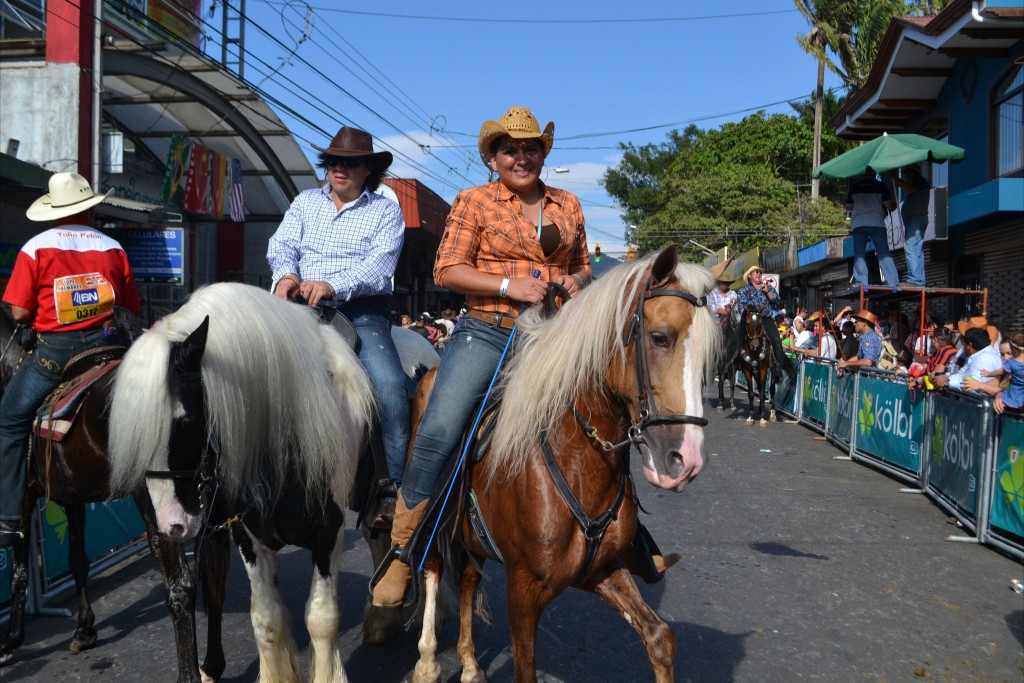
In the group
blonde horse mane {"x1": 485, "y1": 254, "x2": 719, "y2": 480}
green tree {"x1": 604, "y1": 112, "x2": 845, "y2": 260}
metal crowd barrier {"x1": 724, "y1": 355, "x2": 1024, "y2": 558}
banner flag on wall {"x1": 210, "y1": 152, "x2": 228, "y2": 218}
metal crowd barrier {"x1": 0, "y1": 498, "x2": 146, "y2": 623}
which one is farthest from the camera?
green tree {"x1": 604, "y1": 112, "x2": 845, "y2": 260}

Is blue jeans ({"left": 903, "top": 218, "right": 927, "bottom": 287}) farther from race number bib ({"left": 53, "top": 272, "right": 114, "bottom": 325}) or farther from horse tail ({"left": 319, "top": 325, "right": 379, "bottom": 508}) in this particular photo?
race number bib ({"left": 53, "top": 272, "right": 114, "bottom": 325})

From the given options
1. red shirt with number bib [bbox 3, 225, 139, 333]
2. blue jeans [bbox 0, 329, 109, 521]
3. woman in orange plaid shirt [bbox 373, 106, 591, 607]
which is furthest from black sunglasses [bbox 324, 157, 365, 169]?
blue jeans [bbox 0, 329, 109, 521]

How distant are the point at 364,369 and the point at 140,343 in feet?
3.75

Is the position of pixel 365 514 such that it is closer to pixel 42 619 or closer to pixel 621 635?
pixel 621 635

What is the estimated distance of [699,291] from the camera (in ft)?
9.06

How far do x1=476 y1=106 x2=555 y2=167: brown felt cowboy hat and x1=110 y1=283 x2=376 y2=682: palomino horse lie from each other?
1.14 meters

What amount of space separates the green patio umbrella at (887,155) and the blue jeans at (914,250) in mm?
967

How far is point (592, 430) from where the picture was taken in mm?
3004

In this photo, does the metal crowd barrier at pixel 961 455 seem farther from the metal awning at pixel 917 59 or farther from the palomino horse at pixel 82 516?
the metal awning at pixel 917 59

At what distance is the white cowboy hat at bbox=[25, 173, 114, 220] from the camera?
4.48m

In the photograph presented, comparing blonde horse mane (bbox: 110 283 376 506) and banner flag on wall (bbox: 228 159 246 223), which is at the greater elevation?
banner flag on wall (bbox: 228 159 246 223)

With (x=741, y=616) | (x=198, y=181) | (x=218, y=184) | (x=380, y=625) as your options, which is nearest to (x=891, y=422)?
(x=741, y=616)

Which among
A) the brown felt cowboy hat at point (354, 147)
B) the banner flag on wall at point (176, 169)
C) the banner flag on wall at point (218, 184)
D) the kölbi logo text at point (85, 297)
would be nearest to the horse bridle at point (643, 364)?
the brown felt cowboy hat at point (354, 147)

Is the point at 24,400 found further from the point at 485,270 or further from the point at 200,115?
the point at 200,115
